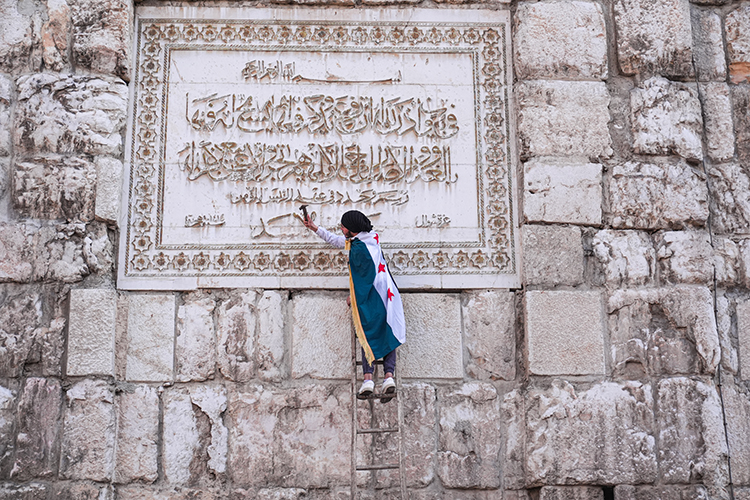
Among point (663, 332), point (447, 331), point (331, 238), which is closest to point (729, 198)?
point (663, 332)

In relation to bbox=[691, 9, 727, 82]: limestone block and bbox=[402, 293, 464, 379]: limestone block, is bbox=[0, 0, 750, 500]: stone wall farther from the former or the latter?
bbox=[691, 9, 727, 82]: limestone block

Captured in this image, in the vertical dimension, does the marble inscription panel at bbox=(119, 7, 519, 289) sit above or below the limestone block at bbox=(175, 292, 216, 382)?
above

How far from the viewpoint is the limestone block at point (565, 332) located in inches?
155

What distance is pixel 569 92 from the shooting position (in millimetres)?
4266

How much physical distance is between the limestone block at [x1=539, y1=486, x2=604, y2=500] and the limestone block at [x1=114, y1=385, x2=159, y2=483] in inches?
78.3

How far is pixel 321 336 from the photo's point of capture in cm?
404

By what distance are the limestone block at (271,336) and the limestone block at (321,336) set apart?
66 mm

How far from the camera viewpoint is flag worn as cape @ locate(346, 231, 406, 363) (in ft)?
12.2

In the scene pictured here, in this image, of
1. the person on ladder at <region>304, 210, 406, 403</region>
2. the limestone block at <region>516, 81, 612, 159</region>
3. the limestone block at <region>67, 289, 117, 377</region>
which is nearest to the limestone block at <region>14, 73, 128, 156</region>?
the limestone block at <region>67, 289, 117, 377</region>

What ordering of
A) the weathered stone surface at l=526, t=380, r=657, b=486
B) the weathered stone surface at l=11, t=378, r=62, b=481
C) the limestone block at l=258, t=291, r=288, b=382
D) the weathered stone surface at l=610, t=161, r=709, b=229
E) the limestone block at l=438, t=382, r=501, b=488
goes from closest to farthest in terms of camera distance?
1. the weathered stone surface at l=11, t=378, r=62, b=481
2. the weathered stone surface at l=526, t=380, r=657, b=486
3. the limestone block at l=438, t=382, r=501, b=488
4. the limestone block at l=258, t=291, r=288, b=382
5. the weathered stone surface at l=610, t=161, r=709, b=229

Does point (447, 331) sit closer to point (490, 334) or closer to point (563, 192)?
point (490, 334)

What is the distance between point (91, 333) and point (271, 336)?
92 cm

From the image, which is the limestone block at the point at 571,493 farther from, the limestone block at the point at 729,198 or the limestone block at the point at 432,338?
the limestone block at the point at 729,198

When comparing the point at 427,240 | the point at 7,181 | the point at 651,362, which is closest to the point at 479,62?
the point at 427,240
